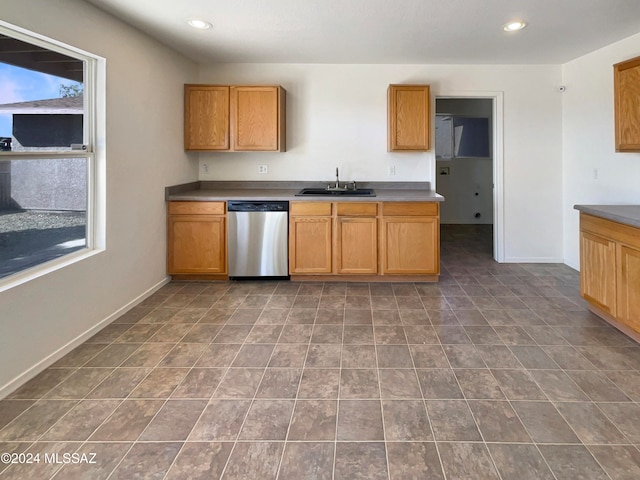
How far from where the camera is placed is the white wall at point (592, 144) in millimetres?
3760

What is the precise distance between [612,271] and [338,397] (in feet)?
7.04

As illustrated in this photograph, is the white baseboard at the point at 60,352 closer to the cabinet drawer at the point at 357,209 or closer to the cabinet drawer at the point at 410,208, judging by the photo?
the cabinet drawer at the point at 357,209

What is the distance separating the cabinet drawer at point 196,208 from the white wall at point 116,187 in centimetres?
14

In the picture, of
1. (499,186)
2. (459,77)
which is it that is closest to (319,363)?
(499,186)

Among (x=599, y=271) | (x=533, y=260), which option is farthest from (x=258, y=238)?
(x=533, y=260)

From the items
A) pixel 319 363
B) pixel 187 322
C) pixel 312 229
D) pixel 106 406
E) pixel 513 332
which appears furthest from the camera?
pixel 312 229

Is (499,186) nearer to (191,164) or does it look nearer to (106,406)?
(191,164)

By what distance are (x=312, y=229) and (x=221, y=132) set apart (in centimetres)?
146

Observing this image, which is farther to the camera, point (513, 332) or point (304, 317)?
point (304, 317)

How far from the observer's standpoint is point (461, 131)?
765 centimetres

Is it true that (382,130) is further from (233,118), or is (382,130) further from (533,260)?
(533,260)

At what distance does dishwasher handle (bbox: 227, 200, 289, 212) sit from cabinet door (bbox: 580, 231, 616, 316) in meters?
2.63

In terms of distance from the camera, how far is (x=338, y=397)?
82.9 inches

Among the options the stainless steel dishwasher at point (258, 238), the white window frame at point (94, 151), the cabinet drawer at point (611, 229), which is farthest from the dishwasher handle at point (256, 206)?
the cabinet drawer at point (611, 229)
